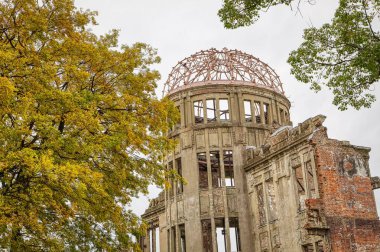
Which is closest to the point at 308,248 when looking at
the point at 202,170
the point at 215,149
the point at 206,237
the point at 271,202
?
the point at 271,202

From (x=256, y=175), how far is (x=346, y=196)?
242 inches

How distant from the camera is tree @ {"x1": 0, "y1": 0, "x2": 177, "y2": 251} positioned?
1180 centimetres

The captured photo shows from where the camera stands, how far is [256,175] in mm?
26609

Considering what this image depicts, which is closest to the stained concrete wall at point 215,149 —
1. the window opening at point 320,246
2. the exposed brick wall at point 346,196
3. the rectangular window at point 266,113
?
the rectangular window at point 266,113

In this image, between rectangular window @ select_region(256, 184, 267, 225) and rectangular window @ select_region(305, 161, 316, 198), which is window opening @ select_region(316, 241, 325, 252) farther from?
rectangular window @ select_region(256, 184, 267, 225)

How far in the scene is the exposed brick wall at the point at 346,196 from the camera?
2067 centimetres

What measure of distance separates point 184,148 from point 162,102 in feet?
41.2

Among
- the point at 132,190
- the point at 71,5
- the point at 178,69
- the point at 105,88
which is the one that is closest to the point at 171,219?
the point at 178,69

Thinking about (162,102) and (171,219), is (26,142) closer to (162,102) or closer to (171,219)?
(162,102)

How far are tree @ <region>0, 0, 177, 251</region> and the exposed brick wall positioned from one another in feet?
27.1

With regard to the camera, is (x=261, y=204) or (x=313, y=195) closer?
(x=313, y=195)

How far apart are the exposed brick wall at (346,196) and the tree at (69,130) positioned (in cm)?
826

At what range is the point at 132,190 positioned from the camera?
52.1 ft

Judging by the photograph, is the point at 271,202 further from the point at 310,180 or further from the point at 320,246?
the point at 320,246
